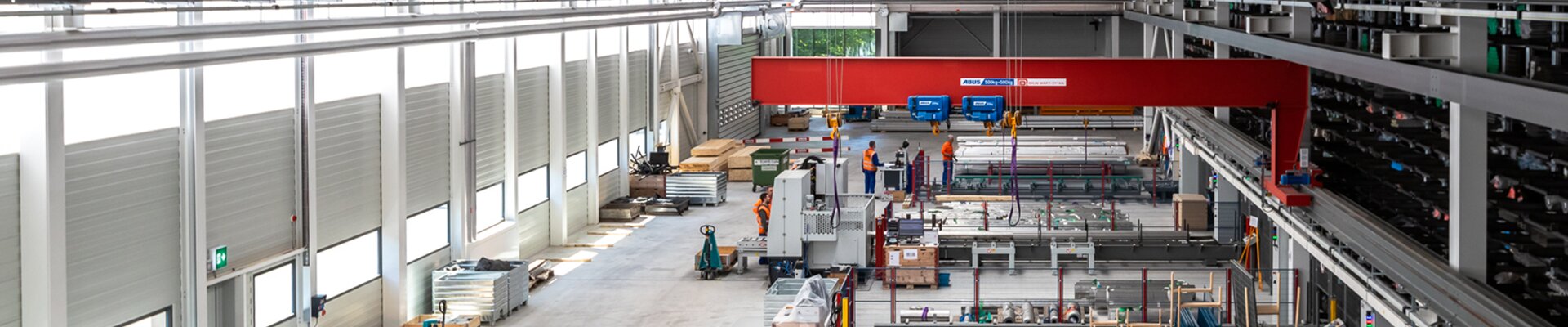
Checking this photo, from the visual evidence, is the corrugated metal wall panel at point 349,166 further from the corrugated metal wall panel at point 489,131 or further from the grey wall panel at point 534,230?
the grey wall panel at point 534,230

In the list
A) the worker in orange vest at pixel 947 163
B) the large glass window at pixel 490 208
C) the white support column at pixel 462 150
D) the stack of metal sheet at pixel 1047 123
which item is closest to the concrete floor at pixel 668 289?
the large glass window at pixel 490 208

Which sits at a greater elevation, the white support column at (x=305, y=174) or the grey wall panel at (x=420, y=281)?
the white support column at (x=305, y=174)

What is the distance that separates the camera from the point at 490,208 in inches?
767

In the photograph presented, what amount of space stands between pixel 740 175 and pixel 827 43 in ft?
46.9

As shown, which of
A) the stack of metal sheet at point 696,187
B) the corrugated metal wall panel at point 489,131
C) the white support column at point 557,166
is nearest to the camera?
the corrugated metal wall panel at point 489,131

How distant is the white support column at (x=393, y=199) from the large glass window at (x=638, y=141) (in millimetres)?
9660

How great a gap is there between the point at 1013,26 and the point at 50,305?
3030cm

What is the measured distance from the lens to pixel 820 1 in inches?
1252

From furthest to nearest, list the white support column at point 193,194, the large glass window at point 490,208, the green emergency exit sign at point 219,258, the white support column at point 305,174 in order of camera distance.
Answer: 1. the large glass window at point 490,208
2. the white support column at point 305,174
3. the green emergency exit sign at point 219,258
4. the white support column at point 193,194

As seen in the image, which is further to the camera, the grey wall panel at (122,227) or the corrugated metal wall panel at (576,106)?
the corrugated metal wall panel at (576,106)

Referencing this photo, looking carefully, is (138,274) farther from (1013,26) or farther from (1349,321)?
(1013,26)

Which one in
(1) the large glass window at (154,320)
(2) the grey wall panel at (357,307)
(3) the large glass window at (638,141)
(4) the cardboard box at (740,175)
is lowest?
(2) the grey wall panel at (357,307)

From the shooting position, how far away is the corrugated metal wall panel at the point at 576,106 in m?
22.1

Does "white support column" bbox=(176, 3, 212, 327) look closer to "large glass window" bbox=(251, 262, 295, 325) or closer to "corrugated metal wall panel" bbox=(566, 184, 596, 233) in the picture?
"large glass window" bbox=(251, 262, 295, 325)
